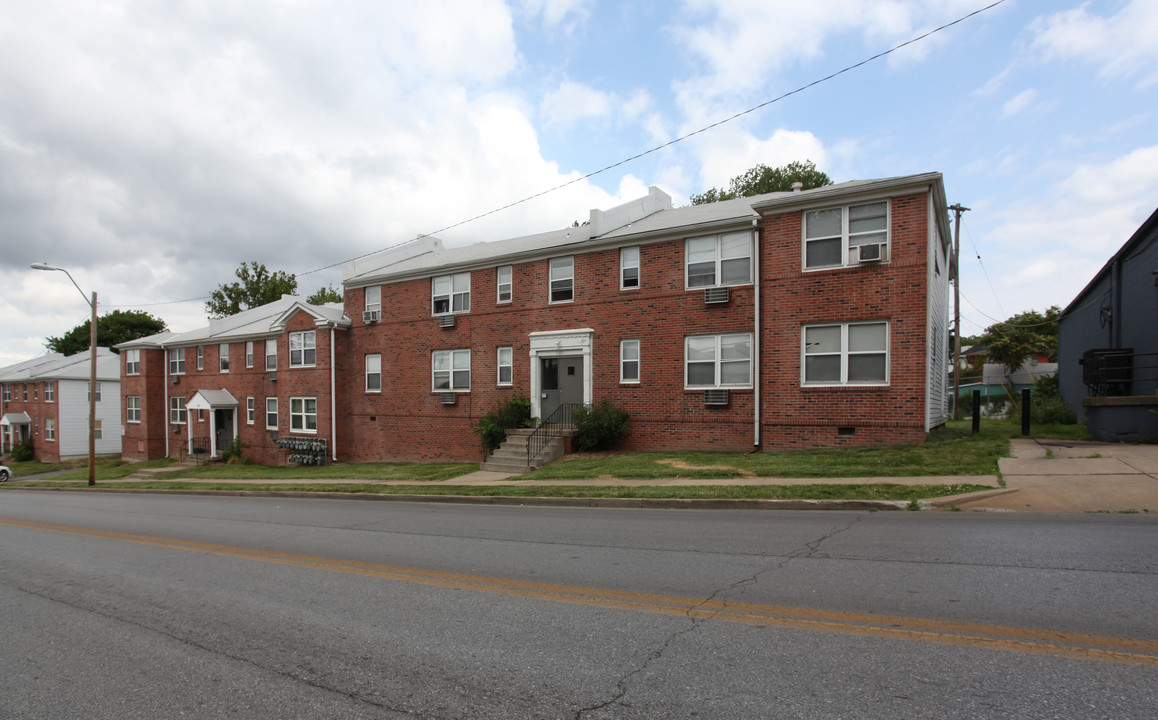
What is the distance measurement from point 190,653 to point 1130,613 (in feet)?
22.7

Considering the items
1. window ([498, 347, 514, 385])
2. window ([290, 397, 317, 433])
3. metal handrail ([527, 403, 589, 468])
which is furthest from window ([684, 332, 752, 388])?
window ([290, 397, 317, 433])

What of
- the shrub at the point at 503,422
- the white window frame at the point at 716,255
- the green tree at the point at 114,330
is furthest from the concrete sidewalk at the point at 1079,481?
the green tree at the point at 114,330

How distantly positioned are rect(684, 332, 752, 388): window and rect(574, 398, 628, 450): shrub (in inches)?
88.8

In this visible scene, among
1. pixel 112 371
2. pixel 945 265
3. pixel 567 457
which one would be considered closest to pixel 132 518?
pixel 567 457

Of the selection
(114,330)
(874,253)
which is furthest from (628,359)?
(114,330)

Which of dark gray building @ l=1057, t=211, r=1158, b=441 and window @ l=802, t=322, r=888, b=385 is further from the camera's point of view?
window @ l=802, t=322, r=888, b=385

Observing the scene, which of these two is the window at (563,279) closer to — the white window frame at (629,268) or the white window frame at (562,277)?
the white window frame at (562,277)

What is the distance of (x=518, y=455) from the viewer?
60.2ft

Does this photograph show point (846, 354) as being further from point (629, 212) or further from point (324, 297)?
point (324, 297)

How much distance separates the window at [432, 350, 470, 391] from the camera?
22.5 meters

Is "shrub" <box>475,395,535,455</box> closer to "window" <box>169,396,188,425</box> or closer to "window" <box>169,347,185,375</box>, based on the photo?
"window" <box>169,396,188,425</box>

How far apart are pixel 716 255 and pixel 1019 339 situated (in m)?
37.4

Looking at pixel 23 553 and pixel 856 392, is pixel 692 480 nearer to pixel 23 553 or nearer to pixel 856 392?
pixel 856 392

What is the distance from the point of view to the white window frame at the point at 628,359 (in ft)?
61.0
